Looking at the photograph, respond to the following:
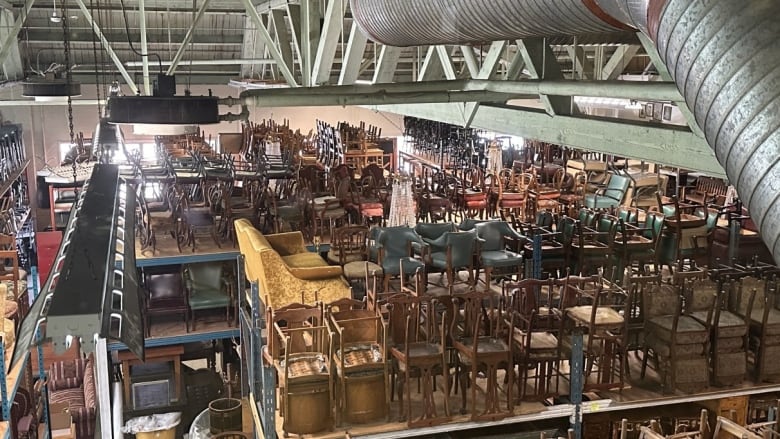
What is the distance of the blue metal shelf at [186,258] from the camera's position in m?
8.11

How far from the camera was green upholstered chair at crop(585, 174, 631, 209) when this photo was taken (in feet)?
36.1

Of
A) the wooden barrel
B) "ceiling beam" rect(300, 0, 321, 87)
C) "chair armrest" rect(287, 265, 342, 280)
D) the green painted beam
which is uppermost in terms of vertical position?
"ceiling beam" rect(300, 0, 321, 87)

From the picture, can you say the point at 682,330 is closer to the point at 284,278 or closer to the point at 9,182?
the point at 284,278

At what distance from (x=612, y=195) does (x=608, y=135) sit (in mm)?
5607

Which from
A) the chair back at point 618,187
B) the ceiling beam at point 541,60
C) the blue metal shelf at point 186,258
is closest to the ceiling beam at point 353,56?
the ceiling beam at point 541,60

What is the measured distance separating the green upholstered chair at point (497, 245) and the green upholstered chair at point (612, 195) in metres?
3.24

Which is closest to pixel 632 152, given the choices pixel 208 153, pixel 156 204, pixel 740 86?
pixel 740 86

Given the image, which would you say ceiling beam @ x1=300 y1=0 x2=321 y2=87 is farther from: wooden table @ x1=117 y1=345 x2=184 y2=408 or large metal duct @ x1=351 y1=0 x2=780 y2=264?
large metal duct @ x1=351 y1=0 x2=780 y2=264

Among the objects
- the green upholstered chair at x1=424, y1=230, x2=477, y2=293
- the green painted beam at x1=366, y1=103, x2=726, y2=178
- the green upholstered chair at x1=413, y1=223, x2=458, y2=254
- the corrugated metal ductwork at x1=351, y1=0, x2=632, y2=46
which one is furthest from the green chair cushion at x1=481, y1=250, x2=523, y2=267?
the corrugated metal ductwork at x1=351, y1=0, x2=632, y2=46

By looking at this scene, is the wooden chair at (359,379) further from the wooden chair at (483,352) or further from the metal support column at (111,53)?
the metal support column at (111,53)

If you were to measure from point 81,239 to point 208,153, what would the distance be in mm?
11492

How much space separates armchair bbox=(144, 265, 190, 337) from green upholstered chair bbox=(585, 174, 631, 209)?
600 cm

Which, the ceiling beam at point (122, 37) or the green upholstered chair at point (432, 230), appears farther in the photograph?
the ceiling beam at point (122, 37)

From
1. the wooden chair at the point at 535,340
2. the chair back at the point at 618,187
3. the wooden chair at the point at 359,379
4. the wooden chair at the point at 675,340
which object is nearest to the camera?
the wooden chair at the point at 359,379
